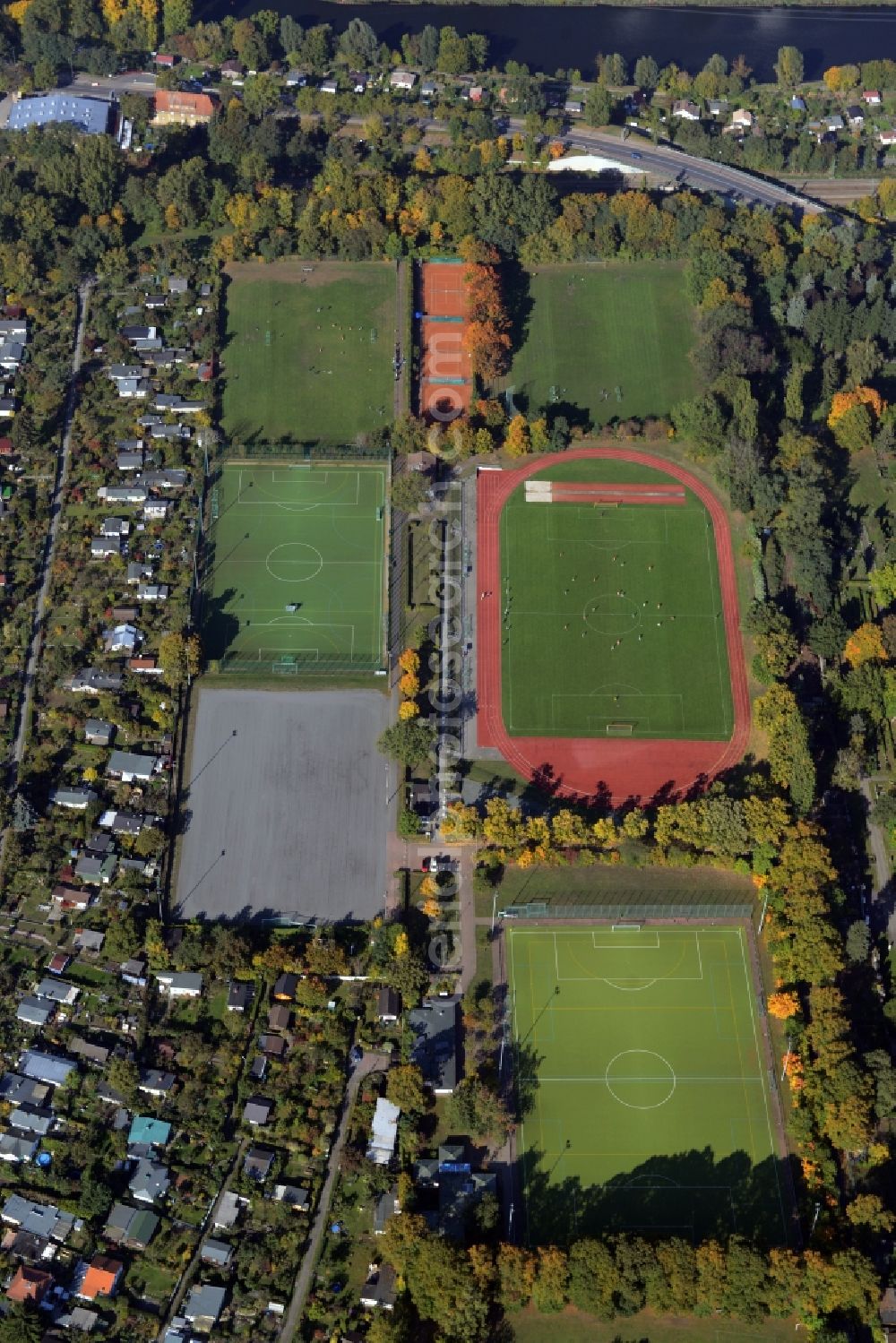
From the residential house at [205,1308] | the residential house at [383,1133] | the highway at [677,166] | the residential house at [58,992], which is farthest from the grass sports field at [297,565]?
the highway at [677,166]

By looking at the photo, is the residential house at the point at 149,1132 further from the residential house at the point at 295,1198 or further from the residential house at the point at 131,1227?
the residential house at the point at 295,1198

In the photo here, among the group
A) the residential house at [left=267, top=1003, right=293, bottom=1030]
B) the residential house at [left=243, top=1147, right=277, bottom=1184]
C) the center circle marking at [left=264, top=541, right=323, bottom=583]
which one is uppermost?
the center circle marking at [left=264, top=541, right=323, bottom=583]

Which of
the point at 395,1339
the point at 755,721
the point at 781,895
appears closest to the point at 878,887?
the point at 781,895

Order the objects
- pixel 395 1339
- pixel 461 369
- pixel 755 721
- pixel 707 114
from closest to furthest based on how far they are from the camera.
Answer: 1. pixel 395 1339
2. pixel 755 721
3. pixel 461 369
4. pixel 707 114

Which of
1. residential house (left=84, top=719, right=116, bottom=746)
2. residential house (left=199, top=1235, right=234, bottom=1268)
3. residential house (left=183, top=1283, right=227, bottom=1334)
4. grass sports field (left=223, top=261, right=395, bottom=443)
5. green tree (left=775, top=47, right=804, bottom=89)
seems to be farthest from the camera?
green tree (left=775, top=47, right=804, bottom=89)

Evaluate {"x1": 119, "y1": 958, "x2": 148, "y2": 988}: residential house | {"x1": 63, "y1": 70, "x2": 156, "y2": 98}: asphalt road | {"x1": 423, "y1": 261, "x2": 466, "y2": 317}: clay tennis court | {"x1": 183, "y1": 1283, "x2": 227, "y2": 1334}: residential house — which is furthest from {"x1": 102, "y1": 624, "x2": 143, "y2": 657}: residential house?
{"x1": 63, "y1": 70, "x2": 156, "y2": 98}: asphalt road

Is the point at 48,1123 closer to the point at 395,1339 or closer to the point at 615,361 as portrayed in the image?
the point at 395,1339

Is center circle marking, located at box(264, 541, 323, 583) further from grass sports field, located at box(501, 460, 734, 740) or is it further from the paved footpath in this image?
the paved footpath
